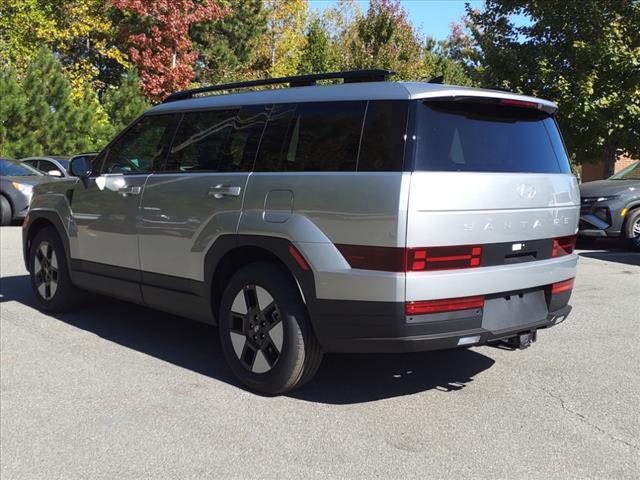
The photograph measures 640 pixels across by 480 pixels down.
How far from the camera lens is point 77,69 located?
93.4 feet

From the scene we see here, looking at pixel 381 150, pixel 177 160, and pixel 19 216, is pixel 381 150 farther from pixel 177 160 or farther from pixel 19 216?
pixel 19 216

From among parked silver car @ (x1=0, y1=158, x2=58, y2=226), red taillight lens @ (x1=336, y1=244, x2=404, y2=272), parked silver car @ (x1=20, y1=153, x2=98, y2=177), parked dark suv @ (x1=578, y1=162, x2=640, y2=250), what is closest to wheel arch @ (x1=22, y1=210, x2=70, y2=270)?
red taillight lens @ (x1=336, y1=244, x2=404, y2=272)

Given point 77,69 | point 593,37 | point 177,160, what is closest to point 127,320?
point 177,160

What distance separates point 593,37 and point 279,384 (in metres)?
12.4

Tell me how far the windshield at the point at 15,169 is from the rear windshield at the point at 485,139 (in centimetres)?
1269

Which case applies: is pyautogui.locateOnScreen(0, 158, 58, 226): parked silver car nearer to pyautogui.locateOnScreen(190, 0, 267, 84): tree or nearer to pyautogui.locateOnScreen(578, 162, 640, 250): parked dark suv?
pyautogui.locateOnScreen(578, 162, 640, 250): parked dark suv

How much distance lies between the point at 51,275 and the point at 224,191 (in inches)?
108

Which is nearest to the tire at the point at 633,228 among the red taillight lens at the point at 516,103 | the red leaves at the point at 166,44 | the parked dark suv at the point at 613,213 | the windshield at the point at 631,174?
the parked dark suv at the point at 613,213

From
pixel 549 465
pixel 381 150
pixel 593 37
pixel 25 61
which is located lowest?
pixel 549 465

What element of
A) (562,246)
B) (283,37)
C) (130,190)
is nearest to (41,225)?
(130,190)

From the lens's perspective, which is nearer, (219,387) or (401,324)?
(401,324)

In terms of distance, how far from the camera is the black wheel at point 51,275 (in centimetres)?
585

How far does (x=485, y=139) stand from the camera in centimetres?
372

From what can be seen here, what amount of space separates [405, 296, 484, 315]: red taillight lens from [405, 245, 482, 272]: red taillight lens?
18 cm
